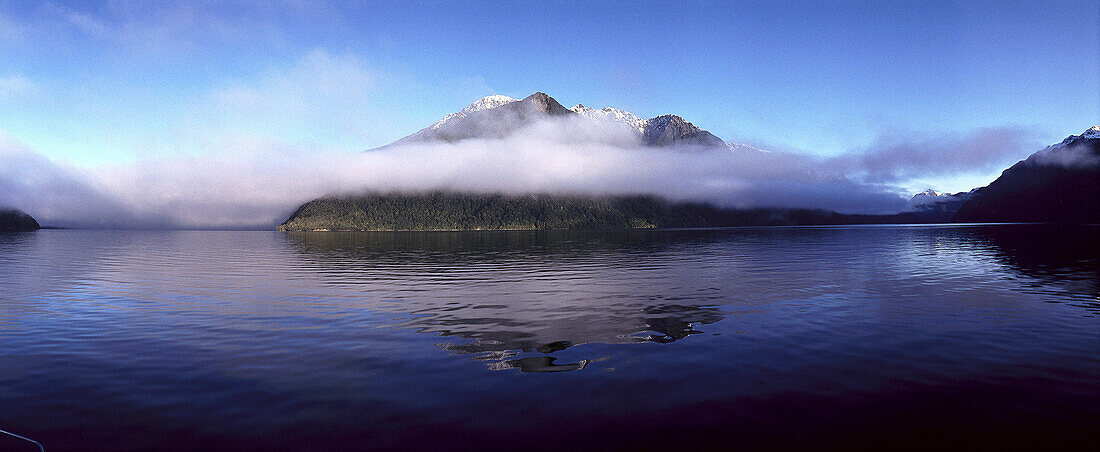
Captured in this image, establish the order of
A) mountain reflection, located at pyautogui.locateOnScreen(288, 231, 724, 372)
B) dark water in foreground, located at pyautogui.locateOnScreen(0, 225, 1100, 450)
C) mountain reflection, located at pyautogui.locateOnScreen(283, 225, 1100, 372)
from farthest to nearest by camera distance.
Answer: mountain reflection, located at pyautogui.locateOnScreen(283, 225, 1100, 372) < mountain reflection, located at pyautogui.locateOnScreen(288, 231, 724, 372) < dark water in foreground, located at pyautogui.locateOnScreen(0, 225, 1100, 450)

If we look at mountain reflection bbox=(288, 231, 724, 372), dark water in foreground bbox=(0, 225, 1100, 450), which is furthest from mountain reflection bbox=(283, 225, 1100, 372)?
dark water in foreground bbox=(0, 225, 1100, 450)

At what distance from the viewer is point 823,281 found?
56125 millimetres

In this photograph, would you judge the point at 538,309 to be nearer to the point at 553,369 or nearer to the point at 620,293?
the point at 620,293

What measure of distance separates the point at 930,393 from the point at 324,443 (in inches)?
843

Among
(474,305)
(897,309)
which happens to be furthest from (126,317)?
(897,309)

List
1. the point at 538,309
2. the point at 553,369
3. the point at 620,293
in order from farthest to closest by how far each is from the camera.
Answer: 1. the point at 620,293
2. the point at 538,309
3. the point at 553,369

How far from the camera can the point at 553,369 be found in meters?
22.8

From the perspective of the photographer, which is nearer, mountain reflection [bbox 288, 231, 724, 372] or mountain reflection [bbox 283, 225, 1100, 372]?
mountain reflection [bbox 288, 231, 724, 372]

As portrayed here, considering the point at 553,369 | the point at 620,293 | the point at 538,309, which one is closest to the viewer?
the point at 553,369

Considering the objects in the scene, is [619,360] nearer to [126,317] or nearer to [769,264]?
[126,317]

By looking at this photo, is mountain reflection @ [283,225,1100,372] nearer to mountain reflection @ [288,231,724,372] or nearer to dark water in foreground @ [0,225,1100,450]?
mountain reflection @ [288,231,724,372]

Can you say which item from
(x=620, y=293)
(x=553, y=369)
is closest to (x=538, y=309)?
(x=620, y=293)

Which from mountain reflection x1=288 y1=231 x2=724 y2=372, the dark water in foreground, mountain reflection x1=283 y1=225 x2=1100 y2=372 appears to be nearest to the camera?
the dark water in foreground

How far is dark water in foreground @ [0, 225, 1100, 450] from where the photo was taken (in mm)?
16109
